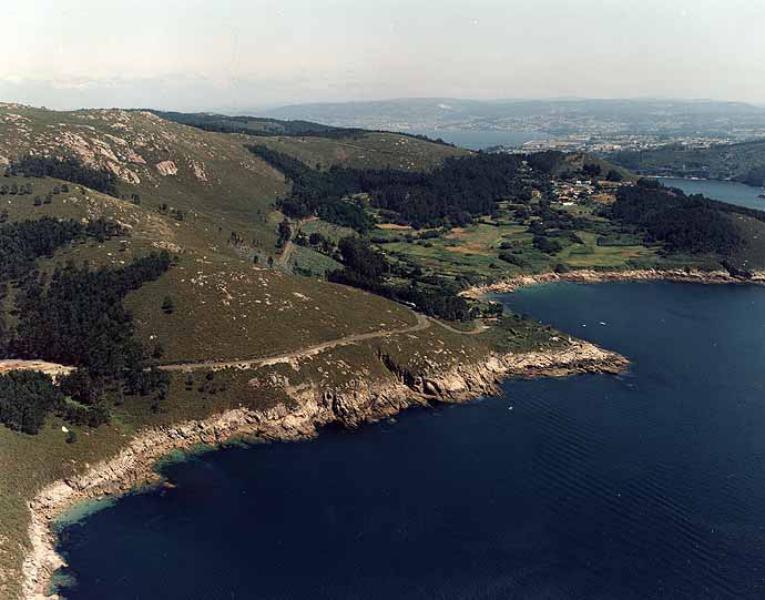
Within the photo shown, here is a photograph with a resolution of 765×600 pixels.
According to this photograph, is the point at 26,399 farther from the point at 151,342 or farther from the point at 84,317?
the point at 84,317

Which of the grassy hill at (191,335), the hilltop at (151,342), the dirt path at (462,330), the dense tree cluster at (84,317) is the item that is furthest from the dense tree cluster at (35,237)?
the dirt path at (462,330)

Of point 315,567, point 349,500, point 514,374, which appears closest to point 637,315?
point 514,374

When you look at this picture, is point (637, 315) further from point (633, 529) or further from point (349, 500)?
point (349, 500)

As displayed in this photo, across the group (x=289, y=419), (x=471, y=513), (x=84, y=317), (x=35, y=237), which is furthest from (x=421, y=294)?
(x=35, y=237)

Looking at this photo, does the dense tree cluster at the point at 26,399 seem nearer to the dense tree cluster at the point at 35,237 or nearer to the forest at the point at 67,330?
the forest at the point at 67,330

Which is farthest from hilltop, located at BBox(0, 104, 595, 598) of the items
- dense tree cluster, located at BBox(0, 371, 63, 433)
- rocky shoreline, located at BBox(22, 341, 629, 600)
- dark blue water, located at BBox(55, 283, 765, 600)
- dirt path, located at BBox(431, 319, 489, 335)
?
dark blue water, located at BBox(55, 283, 765, 600)

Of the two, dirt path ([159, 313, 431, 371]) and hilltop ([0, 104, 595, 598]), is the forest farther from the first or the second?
dirt path ([159, 313, 431, 371])
